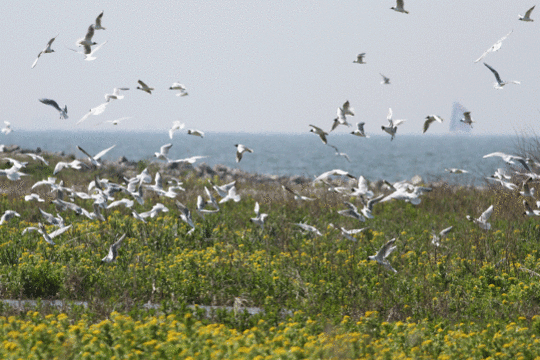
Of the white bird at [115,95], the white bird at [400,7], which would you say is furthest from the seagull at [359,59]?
the white bird at [115,95]

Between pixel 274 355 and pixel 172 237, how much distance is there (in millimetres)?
6948

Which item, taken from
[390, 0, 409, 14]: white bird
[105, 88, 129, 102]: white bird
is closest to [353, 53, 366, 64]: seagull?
[390, 0, 409, 14]: white bird

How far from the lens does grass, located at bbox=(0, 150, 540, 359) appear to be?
5652mm

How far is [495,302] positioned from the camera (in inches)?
309

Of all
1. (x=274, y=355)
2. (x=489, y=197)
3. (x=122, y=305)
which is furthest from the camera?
(x=489, y=197)

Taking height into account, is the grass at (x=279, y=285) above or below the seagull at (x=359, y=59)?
below

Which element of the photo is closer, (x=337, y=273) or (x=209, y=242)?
(x=337, y=273)

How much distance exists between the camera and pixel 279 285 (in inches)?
339

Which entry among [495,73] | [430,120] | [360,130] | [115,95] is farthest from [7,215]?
[495,73]

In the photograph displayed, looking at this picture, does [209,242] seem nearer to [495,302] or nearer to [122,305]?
[122,305]

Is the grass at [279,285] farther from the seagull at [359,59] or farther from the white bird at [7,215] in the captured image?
the seagull at [359,59]

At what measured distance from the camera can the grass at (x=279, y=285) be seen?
5.65 metres

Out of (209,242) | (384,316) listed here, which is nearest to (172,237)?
(209,242)

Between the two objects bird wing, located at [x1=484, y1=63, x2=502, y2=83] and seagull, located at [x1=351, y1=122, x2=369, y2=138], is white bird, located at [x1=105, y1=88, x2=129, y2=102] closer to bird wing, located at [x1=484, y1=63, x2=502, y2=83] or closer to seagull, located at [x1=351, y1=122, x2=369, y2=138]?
seagull, located at [x1=351, y1=122, x2=369, y2=138]
